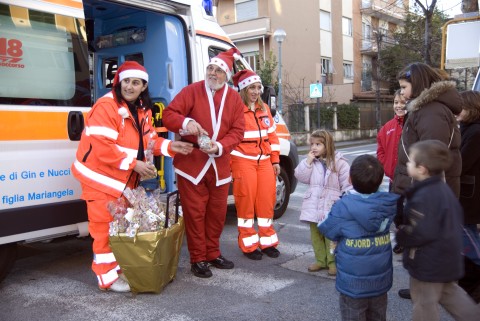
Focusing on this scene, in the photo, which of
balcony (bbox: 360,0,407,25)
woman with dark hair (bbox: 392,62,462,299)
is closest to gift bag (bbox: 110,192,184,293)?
woman with dark hair (bbox: 392,62,462,299)

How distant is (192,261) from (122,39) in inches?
116

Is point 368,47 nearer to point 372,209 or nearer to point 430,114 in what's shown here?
point 430,114

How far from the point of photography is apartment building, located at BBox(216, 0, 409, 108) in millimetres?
30391

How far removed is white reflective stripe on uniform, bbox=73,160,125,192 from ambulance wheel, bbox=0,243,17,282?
0.81 m

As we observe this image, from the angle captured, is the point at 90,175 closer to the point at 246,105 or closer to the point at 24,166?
the point at 24,166

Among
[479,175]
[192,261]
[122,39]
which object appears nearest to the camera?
[479,175]

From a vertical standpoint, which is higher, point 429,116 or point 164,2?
point 164,2

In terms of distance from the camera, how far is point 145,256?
3.85m

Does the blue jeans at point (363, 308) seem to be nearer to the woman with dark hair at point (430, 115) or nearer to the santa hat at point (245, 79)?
the woman with dark hair at point (430, 115)

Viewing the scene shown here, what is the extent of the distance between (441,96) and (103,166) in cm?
251

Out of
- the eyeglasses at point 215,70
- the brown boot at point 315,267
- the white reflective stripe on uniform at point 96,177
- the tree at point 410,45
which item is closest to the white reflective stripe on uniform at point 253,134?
the eyeglasses at point 215,70

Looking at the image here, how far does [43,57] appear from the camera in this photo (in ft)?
13.7

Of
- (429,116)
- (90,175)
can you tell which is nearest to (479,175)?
(429,116)

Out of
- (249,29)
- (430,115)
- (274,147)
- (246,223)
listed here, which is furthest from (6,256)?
(249,29)
